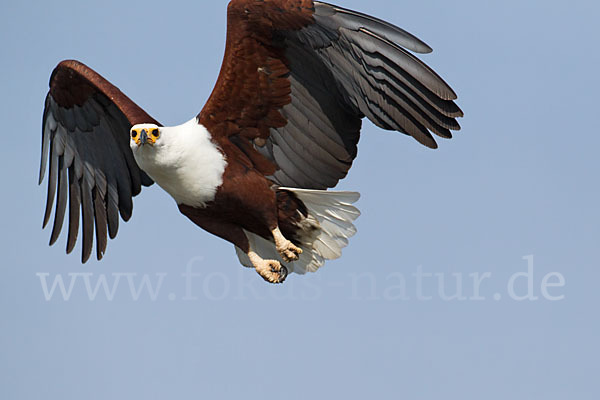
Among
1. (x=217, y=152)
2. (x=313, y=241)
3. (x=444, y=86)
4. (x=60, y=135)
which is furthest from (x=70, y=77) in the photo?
(x=444, y=86)

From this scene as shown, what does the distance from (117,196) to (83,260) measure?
60 cm

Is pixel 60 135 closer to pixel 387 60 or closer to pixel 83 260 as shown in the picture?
pixel 83 260

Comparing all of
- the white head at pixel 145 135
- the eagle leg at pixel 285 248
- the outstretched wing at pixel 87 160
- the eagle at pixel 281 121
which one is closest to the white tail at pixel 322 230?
the eagle at pixel 281 121

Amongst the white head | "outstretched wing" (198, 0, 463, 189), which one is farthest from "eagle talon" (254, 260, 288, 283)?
the white head

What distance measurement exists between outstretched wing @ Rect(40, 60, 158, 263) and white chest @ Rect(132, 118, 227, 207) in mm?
954

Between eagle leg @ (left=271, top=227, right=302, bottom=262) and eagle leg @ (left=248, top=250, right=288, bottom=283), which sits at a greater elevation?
eagle leg @ (left=271, top=227, right=302, bottom=262)

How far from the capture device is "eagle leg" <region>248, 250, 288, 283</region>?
27.0ft

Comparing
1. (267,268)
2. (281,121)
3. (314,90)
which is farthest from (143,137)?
(267,268)

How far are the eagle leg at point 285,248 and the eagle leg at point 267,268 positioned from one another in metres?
0.25

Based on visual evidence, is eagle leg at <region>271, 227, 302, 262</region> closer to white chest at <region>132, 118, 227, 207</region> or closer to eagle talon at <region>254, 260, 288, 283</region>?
eagle talon at <region>254, 260, 288, 283</region>

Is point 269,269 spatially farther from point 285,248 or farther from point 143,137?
point 143,137

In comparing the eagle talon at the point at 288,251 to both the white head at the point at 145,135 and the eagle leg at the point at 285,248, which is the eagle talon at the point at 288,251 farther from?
the white head at the point at 145,135

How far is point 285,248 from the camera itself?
7980mm

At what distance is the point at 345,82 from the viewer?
755cm
